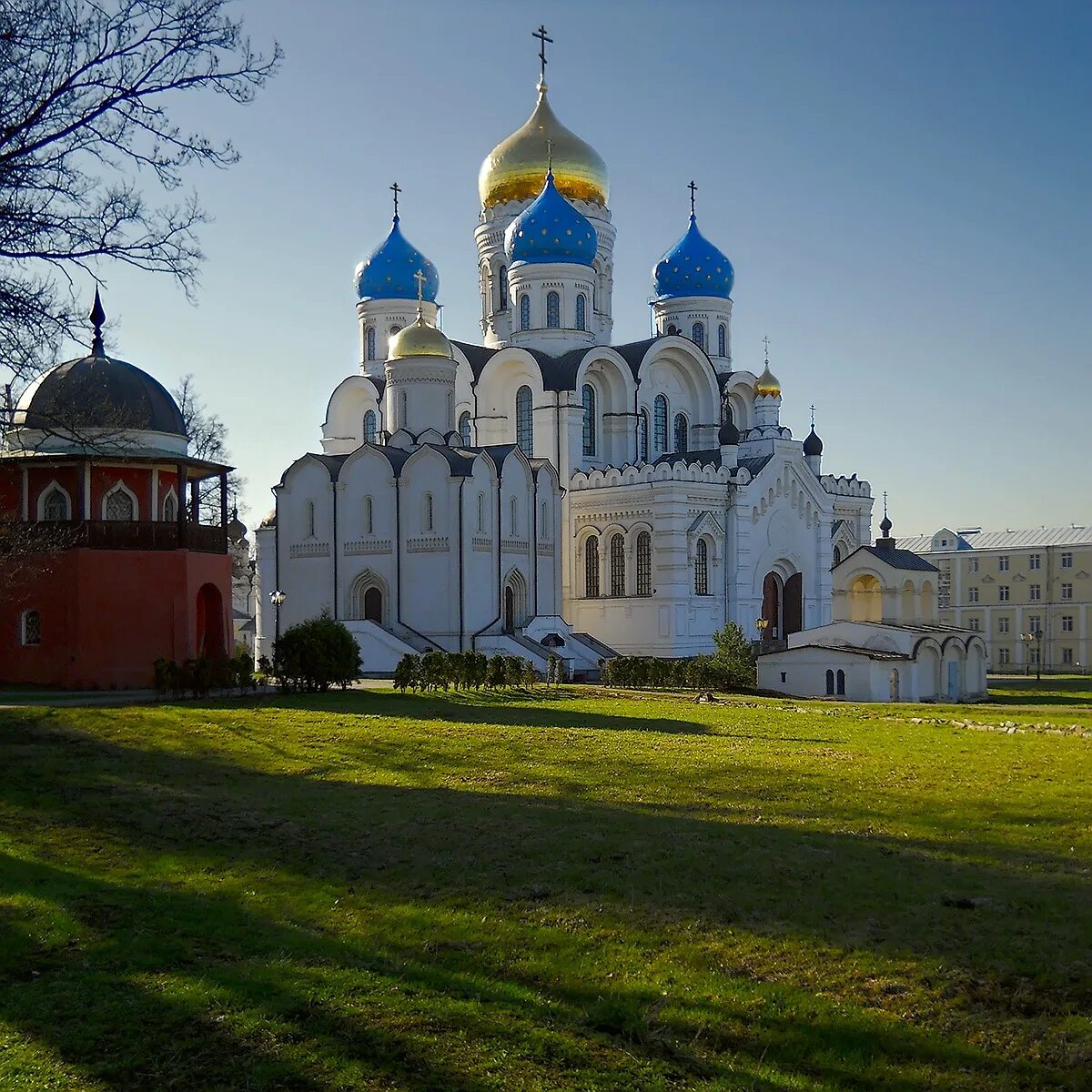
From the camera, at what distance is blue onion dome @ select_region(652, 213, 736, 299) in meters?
45.7

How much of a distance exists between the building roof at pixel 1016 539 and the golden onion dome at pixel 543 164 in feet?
75.4

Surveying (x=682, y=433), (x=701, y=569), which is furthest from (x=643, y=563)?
(x=682, y=433)

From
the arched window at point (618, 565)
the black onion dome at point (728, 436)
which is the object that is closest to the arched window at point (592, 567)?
the arched window at point (618, 565)

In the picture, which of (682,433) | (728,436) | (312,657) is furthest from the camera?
(682,433)

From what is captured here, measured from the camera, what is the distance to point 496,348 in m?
41.8

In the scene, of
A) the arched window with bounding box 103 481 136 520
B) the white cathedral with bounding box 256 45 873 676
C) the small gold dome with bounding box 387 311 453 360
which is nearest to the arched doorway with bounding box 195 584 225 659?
the arched window with bounding box 103 481 136 520

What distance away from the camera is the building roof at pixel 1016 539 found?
52.7m

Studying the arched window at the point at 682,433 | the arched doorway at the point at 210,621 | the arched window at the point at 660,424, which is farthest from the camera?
the arched window at the point at 682,433

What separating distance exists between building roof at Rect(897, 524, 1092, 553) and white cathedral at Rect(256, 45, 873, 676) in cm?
1129

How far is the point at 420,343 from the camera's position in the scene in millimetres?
36906

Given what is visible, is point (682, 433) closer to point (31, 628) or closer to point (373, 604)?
point (373, 604)

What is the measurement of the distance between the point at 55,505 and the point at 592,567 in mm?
18477

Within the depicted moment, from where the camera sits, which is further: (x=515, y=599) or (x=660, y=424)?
(x=660, y=424)

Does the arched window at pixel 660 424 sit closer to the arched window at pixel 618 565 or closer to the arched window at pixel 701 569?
the arched window at pixel 701 569
